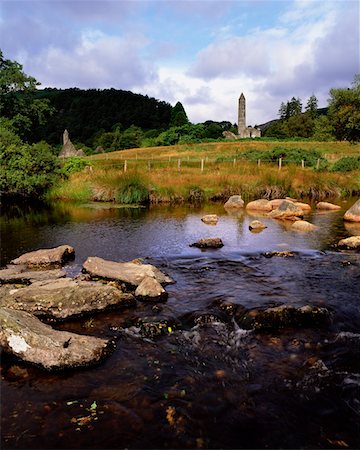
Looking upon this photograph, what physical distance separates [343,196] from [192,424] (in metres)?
25.4

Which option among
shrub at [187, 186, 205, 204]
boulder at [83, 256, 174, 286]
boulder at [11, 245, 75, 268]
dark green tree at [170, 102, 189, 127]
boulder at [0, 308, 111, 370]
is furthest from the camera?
dark green tree at [170, 102, 189, 127]

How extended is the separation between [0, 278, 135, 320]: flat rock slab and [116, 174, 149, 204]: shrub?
624 inches

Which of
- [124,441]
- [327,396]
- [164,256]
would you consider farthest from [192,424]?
[164,256]

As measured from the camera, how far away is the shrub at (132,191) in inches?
916

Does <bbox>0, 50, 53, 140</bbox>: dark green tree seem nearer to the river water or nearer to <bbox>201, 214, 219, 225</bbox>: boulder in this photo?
<bbox>201, 214, 219, 225</bbox>: boulder

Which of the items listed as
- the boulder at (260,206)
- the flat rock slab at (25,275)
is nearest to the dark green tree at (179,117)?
the boulder at (260,206)

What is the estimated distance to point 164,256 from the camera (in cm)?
1170

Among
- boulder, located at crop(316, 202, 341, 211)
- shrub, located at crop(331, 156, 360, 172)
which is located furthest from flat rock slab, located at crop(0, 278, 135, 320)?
shrub, located at crop(331, 156, 360, 172)

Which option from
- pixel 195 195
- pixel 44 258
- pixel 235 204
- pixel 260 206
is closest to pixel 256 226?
pixel 260 206

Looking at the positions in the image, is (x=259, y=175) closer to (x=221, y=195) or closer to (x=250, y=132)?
(x=221, y=195)

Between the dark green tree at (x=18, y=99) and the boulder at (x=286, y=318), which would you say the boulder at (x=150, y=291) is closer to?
the boulder at (x=286, y=318)

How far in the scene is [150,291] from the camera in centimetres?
791

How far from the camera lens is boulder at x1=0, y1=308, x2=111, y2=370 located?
539 centimetres

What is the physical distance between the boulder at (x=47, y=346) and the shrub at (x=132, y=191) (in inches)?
696
